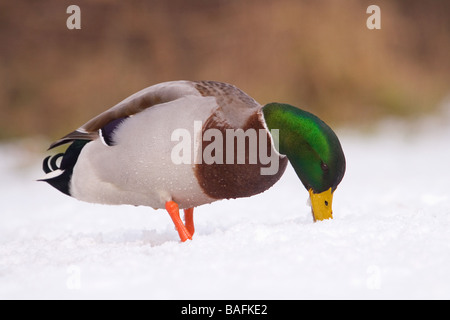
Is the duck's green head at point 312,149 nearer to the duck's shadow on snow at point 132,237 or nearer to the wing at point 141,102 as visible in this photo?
the wing at point 141,102

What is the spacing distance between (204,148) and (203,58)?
15.9 ft

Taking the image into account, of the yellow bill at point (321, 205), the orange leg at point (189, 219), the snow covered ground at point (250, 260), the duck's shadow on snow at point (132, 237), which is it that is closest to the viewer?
the snow covered ground at point (250, 260)

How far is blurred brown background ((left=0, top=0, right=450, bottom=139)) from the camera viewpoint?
7.27 metres

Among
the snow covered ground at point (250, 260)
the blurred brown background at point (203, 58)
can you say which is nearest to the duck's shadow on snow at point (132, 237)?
the snow covered ground at point (250, 260)

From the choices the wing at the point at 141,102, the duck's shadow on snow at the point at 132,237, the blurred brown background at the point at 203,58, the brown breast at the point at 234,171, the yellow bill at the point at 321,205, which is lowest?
the duck's shadow on snow at the point at 132,237

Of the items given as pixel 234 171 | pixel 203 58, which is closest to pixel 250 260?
pixel 234 171

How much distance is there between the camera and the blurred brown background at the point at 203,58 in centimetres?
727

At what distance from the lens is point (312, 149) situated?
2820 mm

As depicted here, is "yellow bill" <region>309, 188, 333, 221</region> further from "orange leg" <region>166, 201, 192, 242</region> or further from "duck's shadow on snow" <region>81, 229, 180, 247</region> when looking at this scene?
"duck's shadow on snow" <region>81, 229, 180, 247</region>

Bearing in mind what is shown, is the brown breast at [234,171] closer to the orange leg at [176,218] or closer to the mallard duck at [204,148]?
the mallard duck at [204,148]

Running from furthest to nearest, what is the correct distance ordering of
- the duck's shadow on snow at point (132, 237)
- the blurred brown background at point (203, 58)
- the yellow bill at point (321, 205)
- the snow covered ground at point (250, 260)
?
the blurred brown background at point (203, 58), the duck's shadow on snow at point (132, 237), the yellow bill at point (321, 205), the snow covered ground at point (250, 260)

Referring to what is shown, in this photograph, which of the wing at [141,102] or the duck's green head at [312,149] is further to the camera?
the wing at [141,102]

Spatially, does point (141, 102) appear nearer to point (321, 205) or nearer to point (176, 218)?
point (176, 218)

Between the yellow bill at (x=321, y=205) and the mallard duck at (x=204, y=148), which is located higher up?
the mallard duck at (x=204, y=148)
